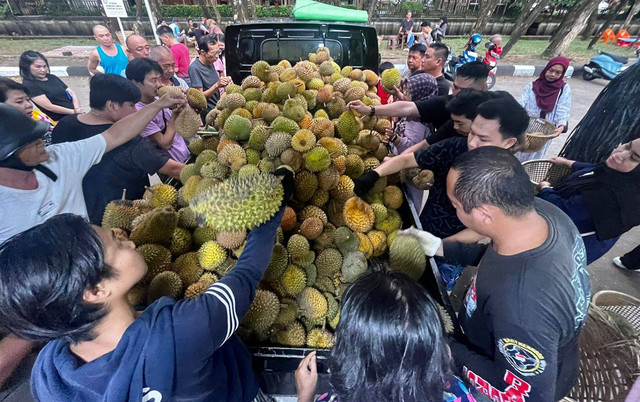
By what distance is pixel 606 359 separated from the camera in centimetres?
182

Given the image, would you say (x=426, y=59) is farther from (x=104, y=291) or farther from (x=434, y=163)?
(x=104, y=291)

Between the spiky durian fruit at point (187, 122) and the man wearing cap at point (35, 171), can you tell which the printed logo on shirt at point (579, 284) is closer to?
the spiky durian fruit at point (187, 122)

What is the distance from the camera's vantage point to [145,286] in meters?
1.49

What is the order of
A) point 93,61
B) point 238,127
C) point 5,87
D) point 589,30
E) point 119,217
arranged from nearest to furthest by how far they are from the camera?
point 119,217
point 238,127
point 5,87
point 93,61
point 589,30

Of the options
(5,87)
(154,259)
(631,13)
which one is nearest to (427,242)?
(154,259)

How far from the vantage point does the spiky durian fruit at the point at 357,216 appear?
1.85m

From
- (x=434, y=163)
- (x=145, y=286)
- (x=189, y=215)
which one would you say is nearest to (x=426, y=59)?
(x=434, y=163)

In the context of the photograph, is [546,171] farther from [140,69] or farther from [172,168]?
[140,69]

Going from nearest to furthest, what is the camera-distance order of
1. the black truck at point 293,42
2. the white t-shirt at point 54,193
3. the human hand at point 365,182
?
the white t-shirt at point 54,193 < the human hand at point 365,182 < the black truck at point 293,42

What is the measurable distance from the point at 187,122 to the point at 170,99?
0.70 ft

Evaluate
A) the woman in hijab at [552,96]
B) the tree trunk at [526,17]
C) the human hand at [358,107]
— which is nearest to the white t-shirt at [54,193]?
the human hand at [358,107]

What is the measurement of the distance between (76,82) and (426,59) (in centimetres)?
1037

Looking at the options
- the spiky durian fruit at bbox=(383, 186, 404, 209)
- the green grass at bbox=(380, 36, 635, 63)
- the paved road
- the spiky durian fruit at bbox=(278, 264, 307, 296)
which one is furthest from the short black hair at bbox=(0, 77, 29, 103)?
the green grass at bbox=(380, 36, 635, 63)

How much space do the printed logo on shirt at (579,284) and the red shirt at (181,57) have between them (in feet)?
19.3
